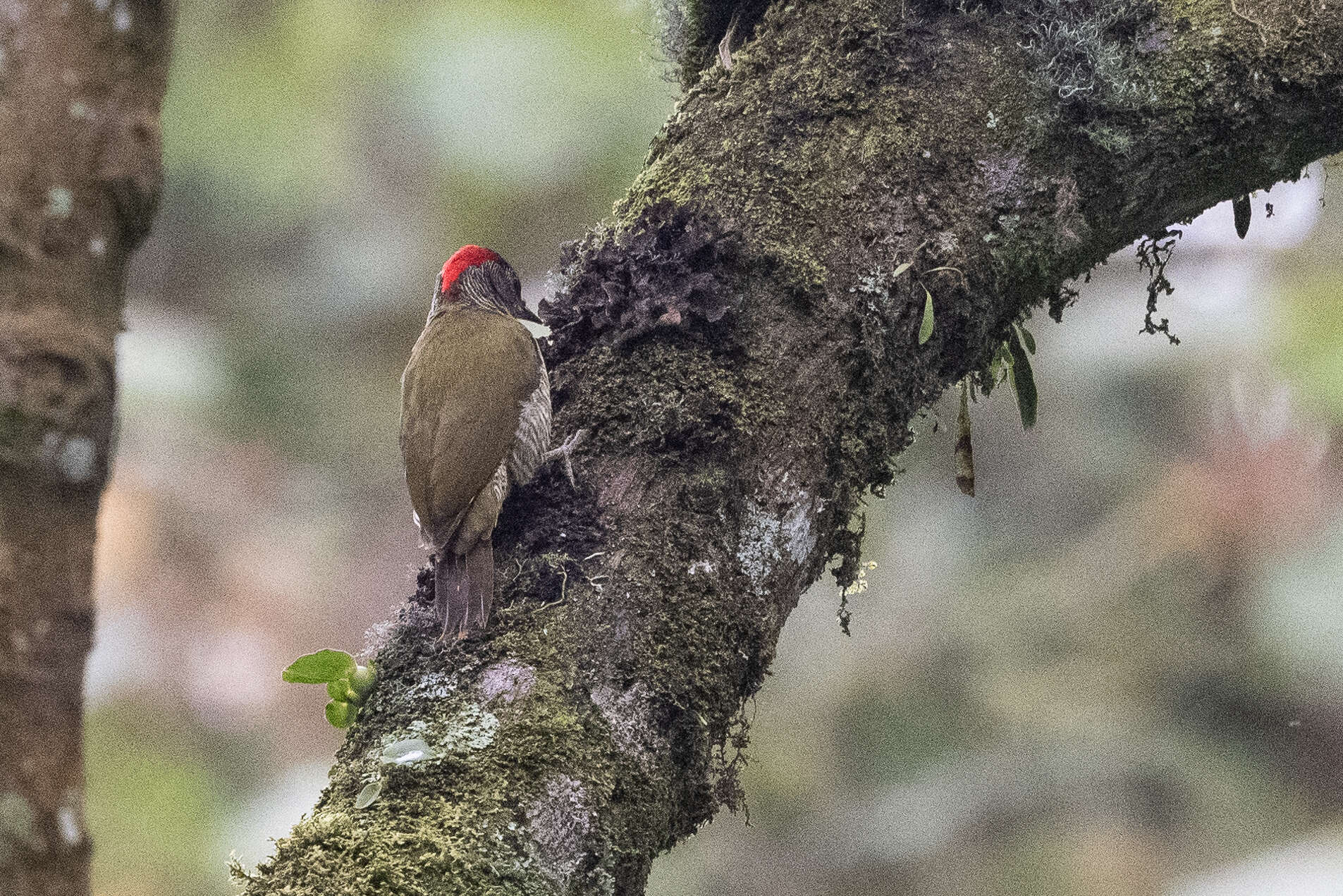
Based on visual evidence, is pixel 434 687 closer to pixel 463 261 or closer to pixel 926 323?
pixel 926 323

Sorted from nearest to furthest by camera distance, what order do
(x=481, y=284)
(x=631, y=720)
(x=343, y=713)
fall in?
(x=631, y=720), (x=343, y=713), (x=481, y=284)

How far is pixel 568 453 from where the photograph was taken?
5.64ft

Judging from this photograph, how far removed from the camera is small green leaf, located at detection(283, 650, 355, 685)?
1.59 metres

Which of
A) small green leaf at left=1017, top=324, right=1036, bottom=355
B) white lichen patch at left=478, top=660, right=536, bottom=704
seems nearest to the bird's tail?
white lichen patch at left=478, top=660, right=536, bottom=704

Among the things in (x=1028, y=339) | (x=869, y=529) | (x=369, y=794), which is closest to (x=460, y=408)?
(x=369, y=794)

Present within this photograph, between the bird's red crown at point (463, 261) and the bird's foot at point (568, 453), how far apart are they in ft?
4.44

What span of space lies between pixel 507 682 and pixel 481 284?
5.40 feet

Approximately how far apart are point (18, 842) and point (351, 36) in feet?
14.1

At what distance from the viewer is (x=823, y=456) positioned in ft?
5.58

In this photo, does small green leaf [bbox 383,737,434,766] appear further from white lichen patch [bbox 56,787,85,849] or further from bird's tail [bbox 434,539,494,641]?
white lichen patch [bbox 56,787,85,849]

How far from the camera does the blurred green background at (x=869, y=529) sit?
4.31 meters

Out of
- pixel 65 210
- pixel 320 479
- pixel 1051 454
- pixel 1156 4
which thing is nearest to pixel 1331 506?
pixel 1051 454

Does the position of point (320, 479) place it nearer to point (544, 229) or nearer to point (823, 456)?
point (544, 229)

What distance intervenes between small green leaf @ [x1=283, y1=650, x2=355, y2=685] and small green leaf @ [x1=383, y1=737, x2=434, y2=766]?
199 mm
